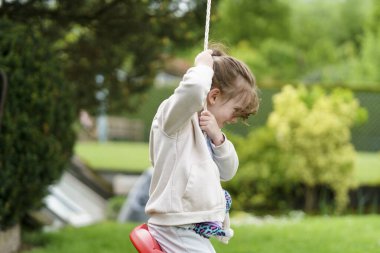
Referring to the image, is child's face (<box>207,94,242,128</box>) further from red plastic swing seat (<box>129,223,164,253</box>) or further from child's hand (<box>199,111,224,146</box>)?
red plastic swing seat (<box>129,223,164,253</box>)

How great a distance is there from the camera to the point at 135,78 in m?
7.26

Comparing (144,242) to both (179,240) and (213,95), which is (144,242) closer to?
(179,240)

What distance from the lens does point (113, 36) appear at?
6.37 meters

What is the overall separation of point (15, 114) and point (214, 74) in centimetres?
276

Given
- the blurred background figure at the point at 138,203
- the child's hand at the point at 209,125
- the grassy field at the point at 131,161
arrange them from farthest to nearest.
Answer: the grassy field at the point at 131,161 → the blurred background figure at the point at 138,203 → the child's hand at the point at 209,125

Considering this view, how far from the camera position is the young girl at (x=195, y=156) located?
2.42m

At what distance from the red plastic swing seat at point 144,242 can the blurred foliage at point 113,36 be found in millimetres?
3584

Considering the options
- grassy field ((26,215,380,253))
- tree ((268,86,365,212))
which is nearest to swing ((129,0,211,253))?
grassy field ((26,215,380,253))

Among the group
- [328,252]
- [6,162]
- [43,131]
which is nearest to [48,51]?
[43,131]

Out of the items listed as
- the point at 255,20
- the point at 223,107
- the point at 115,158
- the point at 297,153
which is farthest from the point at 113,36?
the point at 255,20

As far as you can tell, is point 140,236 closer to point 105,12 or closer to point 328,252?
point 328,252

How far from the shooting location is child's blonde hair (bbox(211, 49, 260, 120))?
2562 mm

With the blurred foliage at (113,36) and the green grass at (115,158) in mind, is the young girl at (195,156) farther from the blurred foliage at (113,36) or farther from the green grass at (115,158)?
the green grass at (115,158)

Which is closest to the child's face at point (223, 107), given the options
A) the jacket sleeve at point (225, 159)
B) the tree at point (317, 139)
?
the jacket sleeve at point (225, 159)
